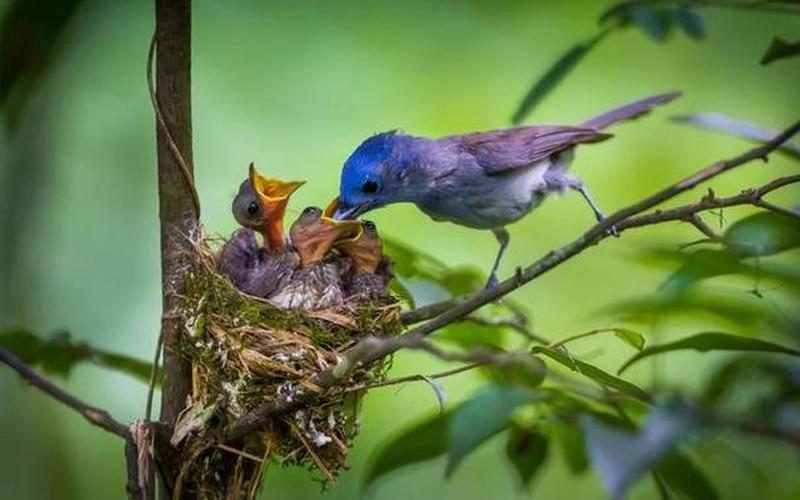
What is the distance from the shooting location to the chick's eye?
14.9ft

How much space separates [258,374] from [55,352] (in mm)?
773

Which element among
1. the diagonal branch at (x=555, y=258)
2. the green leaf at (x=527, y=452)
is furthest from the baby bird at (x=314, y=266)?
the green leaf at (x=527, y=452)

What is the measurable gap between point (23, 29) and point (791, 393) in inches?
52.8

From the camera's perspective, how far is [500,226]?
4.69 m

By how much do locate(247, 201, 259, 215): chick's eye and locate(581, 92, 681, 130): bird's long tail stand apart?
111 cm

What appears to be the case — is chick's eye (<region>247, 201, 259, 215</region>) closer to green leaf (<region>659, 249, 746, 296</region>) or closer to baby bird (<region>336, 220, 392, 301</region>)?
baby bird (<region>336, 220, 392, 301</region>)

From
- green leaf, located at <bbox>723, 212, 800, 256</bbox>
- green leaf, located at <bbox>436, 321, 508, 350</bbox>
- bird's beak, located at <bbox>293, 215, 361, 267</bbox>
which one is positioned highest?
green leaf, located at <bbox>723, 212, 800, 256</bbox>

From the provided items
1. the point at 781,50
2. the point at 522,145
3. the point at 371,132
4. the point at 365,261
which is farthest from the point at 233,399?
the point at 371,132

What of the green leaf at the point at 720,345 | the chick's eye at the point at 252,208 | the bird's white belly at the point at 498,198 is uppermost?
the green leaf at the point at 720,345

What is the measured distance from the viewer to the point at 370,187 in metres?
4.59

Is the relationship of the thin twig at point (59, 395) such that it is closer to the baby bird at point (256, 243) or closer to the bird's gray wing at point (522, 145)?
the baby bird at point (256, 243)

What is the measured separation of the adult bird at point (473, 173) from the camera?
15.0 feet

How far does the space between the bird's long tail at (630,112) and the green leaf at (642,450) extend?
108 inches

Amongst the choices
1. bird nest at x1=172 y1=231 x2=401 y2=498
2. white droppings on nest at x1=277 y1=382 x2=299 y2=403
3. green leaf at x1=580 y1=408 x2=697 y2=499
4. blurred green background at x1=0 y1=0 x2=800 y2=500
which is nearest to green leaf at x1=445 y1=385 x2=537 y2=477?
green leaf at x1=580 y1=408 x2=697 y2=499
